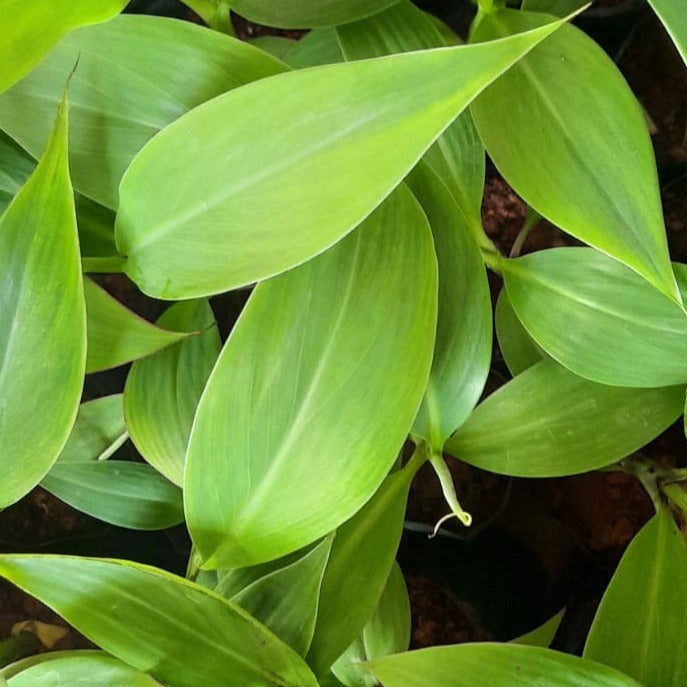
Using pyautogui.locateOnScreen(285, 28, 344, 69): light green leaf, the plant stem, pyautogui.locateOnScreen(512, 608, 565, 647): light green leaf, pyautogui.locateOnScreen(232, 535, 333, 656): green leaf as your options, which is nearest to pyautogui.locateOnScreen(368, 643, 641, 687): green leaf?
pyautogui.locateOnScreen(232, 535, 333, 656): green leaf

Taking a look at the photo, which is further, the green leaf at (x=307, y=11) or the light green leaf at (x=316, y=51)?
the light green leaf at (x=316, y=51)

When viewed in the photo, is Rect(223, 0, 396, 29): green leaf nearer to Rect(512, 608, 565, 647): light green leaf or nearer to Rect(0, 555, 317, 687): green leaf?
Rect(0, 555, 317, 687): green leaf

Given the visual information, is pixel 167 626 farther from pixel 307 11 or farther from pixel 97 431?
pixel 307 11

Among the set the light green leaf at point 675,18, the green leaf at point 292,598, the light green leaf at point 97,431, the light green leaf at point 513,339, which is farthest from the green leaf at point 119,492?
the light green leaf at point 675,18

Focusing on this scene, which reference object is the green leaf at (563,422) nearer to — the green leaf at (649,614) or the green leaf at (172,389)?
the green leaf at (649,614)

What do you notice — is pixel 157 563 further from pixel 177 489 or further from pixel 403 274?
pixel 403 274

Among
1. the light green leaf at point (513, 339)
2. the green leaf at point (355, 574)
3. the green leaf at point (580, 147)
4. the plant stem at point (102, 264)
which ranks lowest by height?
the green leaf at point (355, 574)

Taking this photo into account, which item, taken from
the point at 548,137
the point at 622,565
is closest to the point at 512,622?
the point at 622,565
